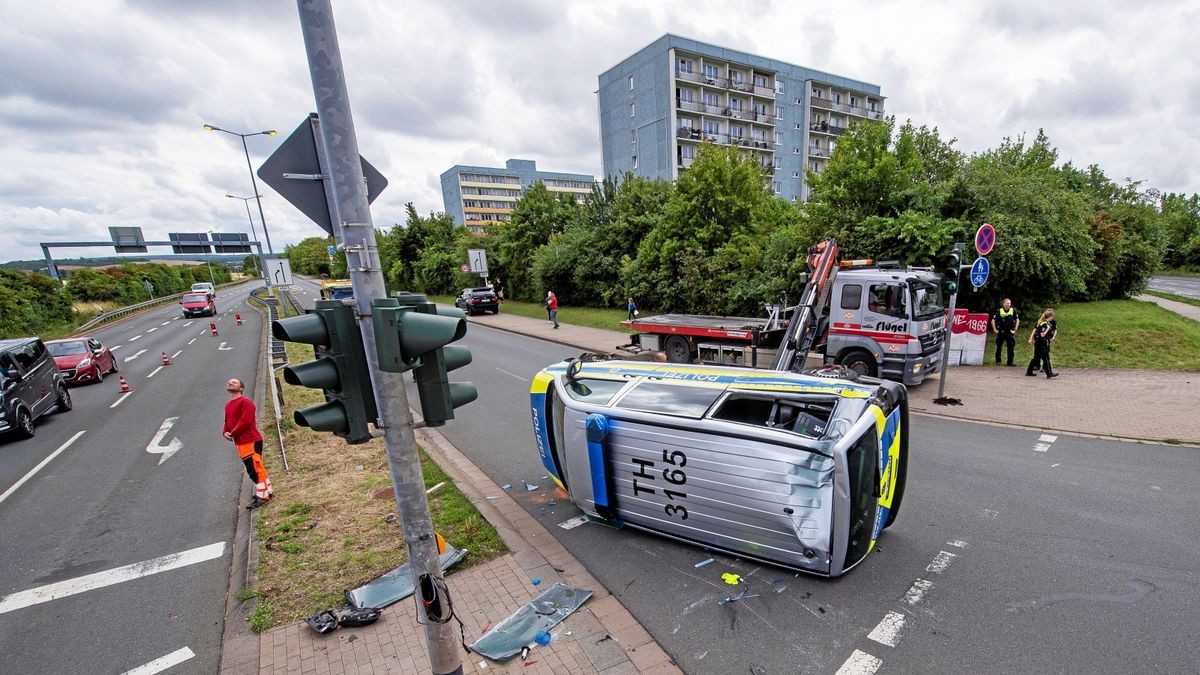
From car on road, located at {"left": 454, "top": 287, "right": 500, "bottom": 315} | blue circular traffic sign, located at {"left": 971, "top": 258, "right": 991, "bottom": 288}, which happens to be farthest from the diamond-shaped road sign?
car on road, located at {"left": 454, "top": 287, "right": 500, "bottom": 315}

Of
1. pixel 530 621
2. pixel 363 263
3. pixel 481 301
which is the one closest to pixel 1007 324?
pixel 530 621

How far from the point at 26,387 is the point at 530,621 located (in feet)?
44.3

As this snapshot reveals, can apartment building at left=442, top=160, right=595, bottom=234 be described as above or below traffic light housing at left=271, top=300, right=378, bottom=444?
above

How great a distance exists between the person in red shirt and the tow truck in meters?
8.27

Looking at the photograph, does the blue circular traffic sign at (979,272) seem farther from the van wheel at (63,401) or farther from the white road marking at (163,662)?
the van wheel at (63,401)

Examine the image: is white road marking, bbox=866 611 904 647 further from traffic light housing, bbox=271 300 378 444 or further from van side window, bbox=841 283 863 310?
van side window, bbox=841 283 863 310

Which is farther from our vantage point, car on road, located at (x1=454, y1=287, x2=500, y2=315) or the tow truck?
car on road, located at (x1=454, y1=287, x2=500, y2=315)

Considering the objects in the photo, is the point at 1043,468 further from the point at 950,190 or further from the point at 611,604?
the point at 950,190

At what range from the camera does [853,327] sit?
404 inches

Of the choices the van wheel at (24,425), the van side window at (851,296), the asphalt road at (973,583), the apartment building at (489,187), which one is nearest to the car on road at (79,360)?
the van wheel at (24,425)

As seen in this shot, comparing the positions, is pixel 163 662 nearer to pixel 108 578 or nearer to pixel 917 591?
pixel 108 578

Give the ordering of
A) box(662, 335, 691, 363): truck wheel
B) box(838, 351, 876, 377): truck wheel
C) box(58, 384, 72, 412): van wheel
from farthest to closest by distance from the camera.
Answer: box(662, 335, 691, 363): truck wheel → box(58, 384, 72, 412): van wheel → box(838, 351, 876, 377): truck wheel

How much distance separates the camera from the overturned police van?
3.81 m

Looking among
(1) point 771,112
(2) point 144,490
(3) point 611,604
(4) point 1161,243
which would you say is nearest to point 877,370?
(3) point 611,604
